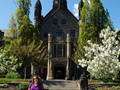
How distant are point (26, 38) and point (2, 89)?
18.0m

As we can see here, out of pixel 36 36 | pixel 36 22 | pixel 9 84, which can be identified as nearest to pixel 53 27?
pixel 36 22

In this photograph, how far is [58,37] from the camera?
162ft

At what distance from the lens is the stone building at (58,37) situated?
4728 cm

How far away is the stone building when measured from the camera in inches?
1861

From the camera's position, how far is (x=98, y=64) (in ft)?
90.8

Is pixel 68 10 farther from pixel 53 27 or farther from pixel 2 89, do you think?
pixel 2 89

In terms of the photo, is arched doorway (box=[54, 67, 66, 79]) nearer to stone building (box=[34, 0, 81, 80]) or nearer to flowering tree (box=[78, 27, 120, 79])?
stone building (box=[34, 0, 81, 80])

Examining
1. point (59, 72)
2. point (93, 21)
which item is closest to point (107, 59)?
point (93, 21)

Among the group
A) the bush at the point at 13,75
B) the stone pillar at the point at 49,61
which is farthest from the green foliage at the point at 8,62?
the stone pillar at the point at 49,61

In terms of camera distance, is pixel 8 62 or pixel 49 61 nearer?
pixel 8 62

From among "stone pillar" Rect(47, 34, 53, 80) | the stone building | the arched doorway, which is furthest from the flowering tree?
the arched doorway

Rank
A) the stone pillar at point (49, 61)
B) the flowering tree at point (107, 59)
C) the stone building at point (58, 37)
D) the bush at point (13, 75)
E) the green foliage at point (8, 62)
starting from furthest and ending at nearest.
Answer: the stone building at point (58, 37) → the stone pillar at point (49, 61) → the bush at point (13, 75) → the green foliage at point (8, 62) → the flowering tree at point (107, 59)

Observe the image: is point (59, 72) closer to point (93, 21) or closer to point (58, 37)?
point (58, 37)

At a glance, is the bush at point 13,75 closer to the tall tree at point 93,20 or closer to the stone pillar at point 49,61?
the stone pillar at point 49,61
